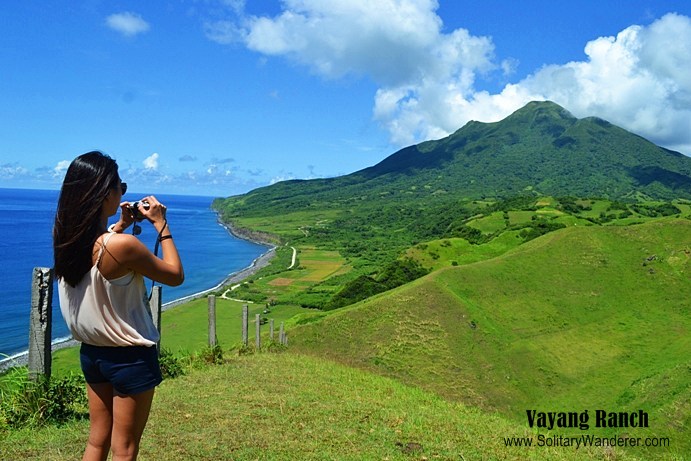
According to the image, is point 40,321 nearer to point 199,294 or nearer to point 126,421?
point 126,421

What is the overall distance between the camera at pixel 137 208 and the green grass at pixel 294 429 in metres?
3.49

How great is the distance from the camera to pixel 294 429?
24.0ft

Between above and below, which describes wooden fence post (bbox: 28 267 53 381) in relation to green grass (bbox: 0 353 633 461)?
above

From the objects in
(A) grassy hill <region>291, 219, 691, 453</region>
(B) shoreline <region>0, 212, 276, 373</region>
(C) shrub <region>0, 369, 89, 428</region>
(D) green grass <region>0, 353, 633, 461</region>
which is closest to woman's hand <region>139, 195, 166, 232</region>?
(D) green grass <region>0, 353, 633, 461</region>

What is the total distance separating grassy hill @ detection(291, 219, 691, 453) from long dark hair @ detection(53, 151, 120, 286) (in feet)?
58.3

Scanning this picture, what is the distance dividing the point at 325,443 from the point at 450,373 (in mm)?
19455

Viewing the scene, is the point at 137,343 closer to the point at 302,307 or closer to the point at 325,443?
the point at 325,443

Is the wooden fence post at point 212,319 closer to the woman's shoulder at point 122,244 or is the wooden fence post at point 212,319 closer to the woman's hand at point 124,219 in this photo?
the woman's hand at point 124,219

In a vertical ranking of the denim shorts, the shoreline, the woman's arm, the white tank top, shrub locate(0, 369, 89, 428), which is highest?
the woman's arm

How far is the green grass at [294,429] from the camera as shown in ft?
20.4

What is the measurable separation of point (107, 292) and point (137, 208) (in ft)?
2.15

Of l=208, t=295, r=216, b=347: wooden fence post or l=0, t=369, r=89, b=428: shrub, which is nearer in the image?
l=0, t=369, r=89, b=428: shrub

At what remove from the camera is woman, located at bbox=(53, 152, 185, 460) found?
3.21m

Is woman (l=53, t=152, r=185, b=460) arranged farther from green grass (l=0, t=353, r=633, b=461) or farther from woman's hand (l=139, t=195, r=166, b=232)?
green grass (l=0, t=353, r=633, b=461)
